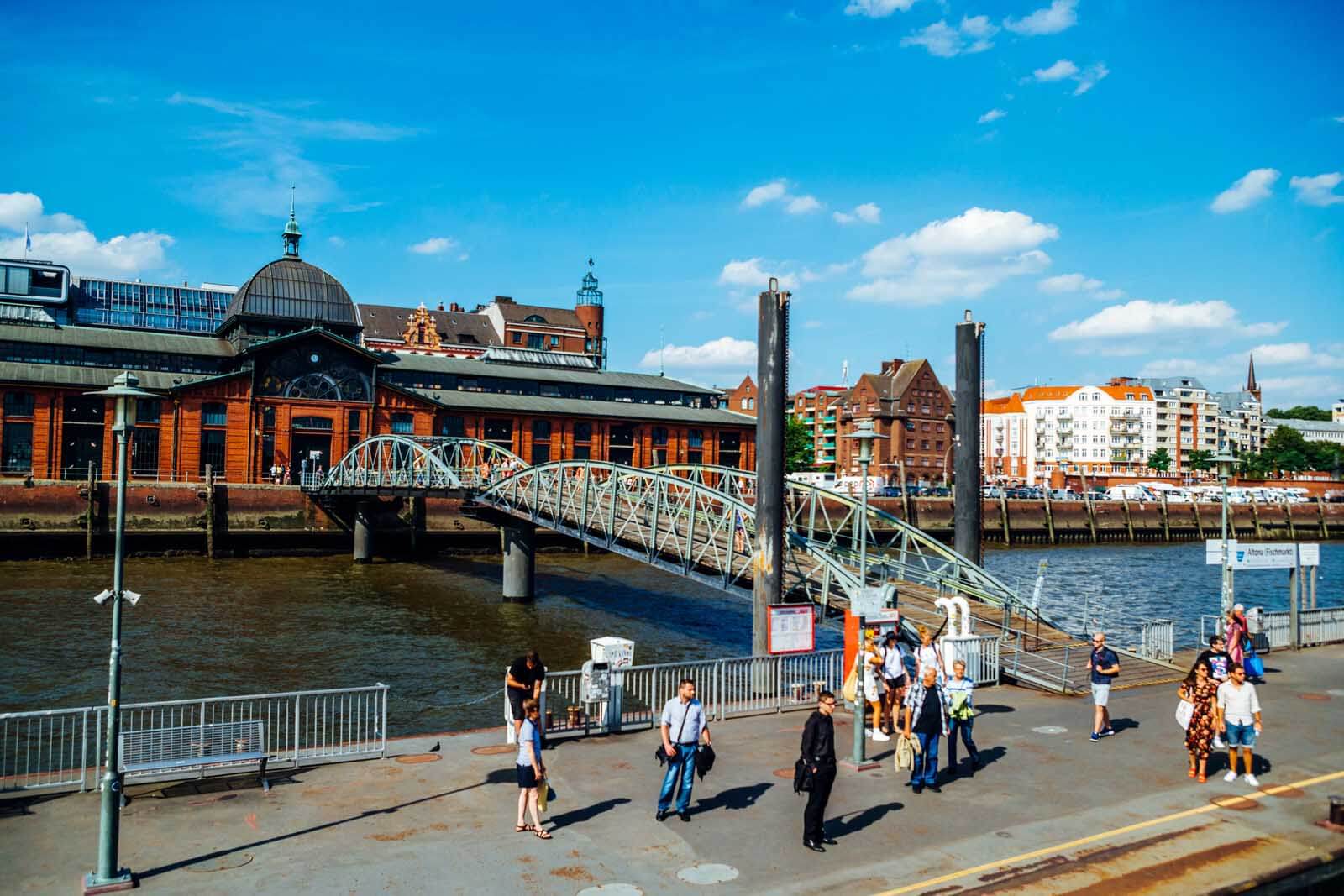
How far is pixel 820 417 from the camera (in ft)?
545

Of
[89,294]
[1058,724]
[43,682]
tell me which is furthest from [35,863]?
[89,294]

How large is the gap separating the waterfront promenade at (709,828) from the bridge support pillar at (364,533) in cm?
4534

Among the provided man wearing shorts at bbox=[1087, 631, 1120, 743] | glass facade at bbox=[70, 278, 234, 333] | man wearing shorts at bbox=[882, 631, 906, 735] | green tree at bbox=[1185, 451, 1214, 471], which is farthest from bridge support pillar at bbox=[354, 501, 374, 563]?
green tree at bbox=[1185, 451, 1214, 471]

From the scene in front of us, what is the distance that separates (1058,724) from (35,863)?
1596cm

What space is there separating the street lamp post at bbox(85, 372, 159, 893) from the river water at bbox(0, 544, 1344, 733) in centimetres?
1164

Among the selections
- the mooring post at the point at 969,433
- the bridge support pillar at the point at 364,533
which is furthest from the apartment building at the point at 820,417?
the mooring post at the point at 969,433

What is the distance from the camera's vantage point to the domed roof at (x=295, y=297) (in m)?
78.4

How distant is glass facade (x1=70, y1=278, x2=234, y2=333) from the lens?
121 m

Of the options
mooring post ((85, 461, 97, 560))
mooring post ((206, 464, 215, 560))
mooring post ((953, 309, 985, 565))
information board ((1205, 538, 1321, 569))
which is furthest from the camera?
mooring post ((206, 464, 215, 560))

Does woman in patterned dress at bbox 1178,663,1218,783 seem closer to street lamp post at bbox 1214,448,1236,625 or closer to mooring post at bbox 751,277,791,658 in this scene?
street lamp post at bbox 1214,448,1236,625

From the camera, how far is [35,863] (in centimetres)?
1059

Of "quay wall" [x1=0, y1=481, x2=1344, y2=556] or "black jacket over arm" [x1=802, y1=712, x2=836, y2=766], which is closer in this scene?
"black jacket over arm" [x1=802, y1=712, x2=836, y2=766]

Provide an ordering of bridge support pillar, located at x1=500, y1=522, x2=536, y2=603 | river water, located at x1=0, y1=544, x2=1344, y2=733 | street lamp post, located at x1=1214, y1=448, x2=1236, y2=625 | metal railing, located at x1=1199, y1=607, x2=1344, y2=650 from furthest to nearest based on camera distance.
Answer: bridge support pillar, located at x1=500, y1=522, x2=536, y2=603 < river water, located at x1=0, y1=544, x2=1344, y2=733 < metal railing, located at x1=1199, y1=607, x2=1344, y2=650 < street lamp post, located at x1=1214, y1=448, x2=1236, y2=625

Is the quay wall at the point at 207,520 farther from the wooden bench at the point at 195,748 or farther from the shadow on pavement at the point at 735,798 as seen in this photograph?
the shadow on pavement at the point at 735,798
